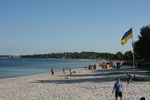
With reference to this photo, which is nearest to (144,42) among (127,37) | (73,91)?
(127,37)

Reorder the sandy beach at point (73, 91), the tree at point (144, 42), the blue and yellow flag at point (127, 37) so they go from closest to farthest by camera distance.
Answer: the sandy beach at point (73, 91)
the blue and yellow flag at point (127, 37)
the tree at point (144, 42)

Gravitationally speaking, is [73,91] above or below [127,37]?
below

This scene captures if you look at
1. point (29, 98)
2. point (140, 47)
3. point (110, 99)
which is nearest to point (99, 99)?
point (110, 99)

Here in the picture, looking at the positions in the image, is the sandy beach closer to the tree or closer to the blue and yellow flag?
the blue and yellow flag

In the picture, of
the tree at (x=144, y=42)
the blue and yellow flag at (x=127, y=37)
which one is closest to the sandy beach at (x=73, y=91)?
the blue and yellow flag at (x=127, y=37)

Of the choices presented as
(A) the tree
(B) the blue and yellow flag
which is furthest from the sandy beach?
(A) the tree

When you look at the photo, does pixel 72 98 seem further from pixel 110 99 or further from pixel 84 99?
pixel 110 99

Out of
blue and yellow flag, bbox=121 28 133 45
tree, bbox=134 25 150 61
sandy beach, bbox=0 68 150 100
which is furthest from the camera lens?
tree, bbox=134 25 150 61

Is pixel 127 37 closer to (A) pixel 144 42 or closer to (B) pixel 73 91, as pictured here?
(B) pixel 73 91

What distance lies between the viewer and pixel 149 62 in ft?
182

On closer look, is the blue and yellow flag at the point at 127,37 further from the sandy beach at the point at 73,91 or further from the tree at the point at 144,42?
the tree at the point at 144,42

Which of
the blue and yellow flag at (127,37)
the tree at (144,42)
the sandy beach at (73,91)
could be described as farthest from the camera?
the tree at (144,42)

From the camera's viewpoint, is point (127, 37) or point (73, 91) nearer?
point (73, 91)

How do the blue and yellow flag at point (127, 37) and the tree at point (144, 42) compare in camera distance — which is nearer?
the blue and yellow flag at point (127, 37)
